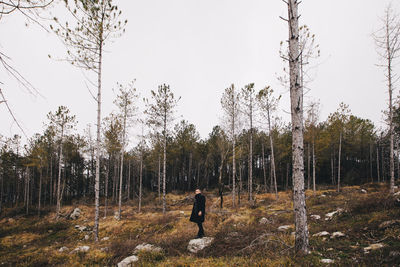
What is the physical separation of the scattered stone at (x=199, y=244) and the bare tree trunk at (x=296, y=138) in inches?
135

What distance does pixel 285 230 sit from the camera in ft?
24.9

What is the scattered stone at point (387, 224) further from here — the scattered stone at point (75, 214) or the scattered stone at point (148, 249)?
the scattered stone at point (75, 214)

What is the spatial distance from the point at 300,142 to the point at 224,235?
5.32 meters

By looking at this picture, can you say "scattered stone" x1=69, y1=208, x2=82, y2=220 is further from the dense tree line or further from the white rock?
the white rock

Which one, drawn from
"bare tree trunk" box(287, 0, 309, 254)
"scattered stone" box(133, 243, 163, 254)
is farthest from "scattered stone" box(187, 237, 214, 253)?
"bare tree trunk" box(287, 0, 309, 254)

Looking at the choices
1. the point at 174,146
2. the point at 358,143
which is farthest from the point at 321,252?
the point at 358,143

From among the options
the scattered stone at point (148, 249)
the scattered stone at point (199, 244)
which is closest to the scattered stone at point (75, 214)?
the scattered stone at point (148, 249)

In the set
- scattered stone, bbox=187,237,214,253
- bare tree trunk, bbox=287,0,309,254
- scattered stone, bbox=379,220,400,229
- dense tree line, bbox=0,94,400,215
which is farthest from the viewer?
dense tree line, bbox=0,94,400,215

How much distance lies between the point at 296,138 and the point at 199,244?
516 cm

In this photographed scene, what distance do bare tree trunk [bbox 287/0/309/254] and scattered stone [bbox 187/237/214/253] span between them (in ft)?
11.2

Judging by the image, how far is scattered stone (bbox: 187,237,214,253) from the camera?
258 inches

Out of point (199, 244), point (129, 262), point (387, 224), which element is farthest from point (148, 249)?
point (387, 224)

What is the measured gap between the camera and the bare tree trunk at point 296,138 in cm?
440

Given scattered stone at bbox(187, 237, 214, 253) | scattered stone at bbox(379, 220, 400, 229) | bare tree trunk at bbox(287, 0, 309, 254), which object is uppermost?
bare tree trunk at bbox(287, 0, 309, 254)
